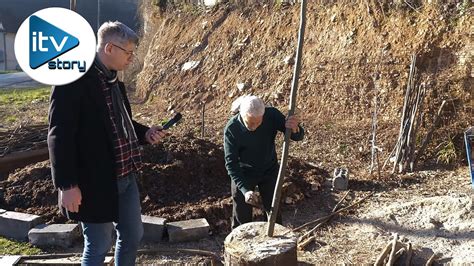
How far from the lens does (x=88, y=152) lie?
8.64 ft

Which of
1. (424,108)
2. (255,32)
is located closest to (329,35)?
(255,32)

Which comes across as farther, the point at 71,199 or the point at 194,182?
the point at 194,182

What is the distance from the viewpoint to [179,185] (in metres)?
5.62

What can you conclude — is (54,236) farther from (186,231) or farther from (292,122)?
(292,122)

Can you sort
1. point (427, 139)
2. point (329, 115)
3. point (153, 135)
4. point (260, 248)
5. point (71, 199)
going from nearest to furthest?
point (71, 199) < point (153, 135) < point (260, 248) < point (427, 139) < point (329, 115)

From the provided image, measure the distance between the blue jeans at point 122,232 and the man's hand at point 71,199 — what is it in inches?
9.0

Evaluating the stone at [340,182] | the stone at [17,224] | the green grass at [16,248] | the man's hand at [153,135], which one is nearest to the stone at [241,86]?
the stone at [340,182]

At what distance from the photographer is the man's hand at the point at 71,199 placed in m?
2.50

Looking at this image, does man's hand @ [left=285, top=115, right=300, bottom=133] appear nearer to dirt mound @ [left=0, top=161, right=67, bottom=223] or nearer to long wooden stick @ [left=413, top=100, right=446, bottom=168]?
dirt mound @ [left=0, top=161, right=67, bottom=223]

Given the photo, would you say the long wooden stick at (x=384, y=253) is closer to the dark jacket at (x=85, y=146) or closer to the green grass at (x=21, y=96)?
the dark jacket at (x=85, y=146)

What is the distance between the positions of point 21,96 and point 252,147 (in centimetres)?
1428

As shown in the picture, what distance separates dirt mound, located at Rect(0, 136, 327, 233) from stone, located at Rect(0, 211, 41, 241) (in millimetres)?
231

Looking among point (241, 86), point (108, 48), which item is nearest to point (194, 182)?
point (108, 48)

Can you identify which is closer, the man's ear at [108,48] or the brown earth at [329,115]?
the man's ear at [108,48]
